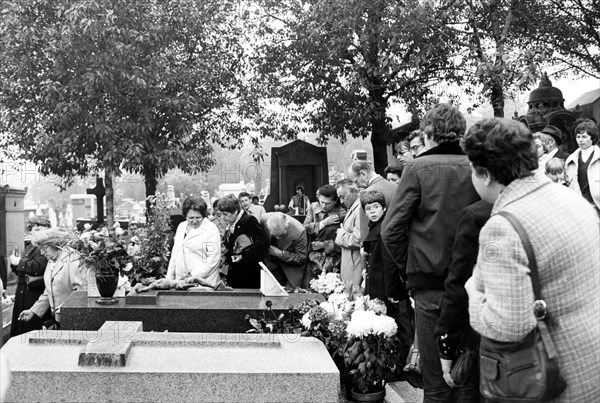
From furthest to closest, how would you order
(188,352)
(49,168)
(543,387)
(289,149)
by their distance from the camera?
(289,149) < (49,168) < (188,352) < (543,387)

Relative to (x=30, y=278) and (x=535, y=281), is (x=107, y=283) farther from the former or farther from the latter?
(x=535, y=281)

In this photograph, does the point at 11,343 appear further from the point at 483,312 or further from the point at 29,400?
the point at 483,312

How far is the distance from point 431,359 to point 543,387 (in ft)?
4.42

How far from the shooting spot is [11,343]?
4.59 m

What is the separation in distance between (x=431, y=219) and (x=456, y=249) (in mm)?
581

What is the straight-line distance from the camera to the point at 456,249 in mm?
3279

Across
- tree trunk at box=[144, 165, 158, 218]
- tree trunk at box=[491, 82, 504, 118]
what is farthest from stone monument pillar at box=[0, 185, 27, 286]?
tree trunk at box=[491, 82, 504, 118]

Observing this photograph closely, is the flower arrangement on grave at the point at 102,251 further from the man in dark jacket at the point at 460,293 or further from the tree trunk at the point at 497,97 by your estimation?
the tree trunk at the point at 497,97

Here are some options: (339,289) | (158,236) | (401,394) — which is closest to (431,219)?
(401,394)

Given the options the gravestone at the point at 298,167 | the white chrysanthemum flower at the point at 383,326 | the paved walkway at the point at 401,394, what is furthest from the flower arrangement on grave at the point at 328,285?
the gravestone at the point at 298,167

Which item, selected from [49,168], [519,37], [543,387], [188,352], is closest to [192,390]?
[188,352]

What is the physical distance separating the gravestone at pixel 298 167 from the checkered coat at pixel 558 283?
15883mm

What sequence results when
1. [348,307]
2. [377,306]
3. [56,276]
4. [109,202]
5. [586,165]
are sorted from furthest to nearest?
[109,202] → [586,165] → [56,276] → [348,307] → [377,306]

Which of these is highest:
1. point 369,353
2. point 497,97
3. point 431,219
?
point 497,97
